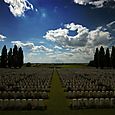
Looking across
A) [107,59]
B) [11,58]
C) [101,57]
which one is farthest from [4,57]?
[107,59]

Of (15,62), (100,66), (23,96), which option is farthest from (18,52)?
(23,96)

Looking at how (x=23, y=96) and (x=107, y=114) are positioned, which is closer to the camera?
(x=107, y=114)

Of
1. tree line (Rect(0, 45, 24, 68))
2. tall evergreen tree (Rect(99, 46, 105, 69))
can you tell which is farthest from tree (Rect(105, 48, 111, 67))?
tree line (Rect(0, 45, 24, 68))

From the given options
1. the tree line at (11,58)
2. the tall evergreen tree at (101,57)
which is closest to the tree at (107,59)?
the tall evergreen tree at (101,57)

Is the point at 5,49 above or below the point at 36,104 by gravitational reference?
above

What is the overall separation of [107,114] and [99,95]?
5670 millimetres

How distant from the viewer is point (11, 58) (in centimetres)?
7938

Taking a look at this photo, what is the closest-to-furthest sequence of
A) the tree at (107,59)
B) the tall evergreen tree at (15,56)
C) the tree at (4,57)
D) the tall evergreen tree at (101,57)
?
the tree at (107,59) < the tall evergreen tree at (101,57) < the tree at (4,57) < the tall evergreen tree at (15,56)

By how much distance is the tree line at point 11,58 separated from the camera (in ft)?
256

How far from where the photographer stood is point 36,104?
530 inches

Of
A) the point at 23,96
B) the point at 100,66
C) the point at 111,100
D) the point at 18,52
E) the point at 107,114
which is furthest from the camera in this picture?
the point at 18,52

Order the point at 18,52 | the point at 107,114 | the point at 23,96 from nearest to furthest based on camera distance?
the point at 107,114 → the point at 23,96 → the point at 18,52

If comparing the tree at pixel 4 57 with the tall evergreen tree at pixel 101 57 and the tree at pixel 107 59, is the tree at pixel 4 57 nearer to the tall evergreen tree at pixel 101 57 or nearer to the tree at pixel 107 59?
the tall evergreen tree at pixel 101 57

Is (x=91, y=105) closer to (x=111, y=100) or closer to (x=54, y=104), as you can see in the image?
(x=111, y=100)
